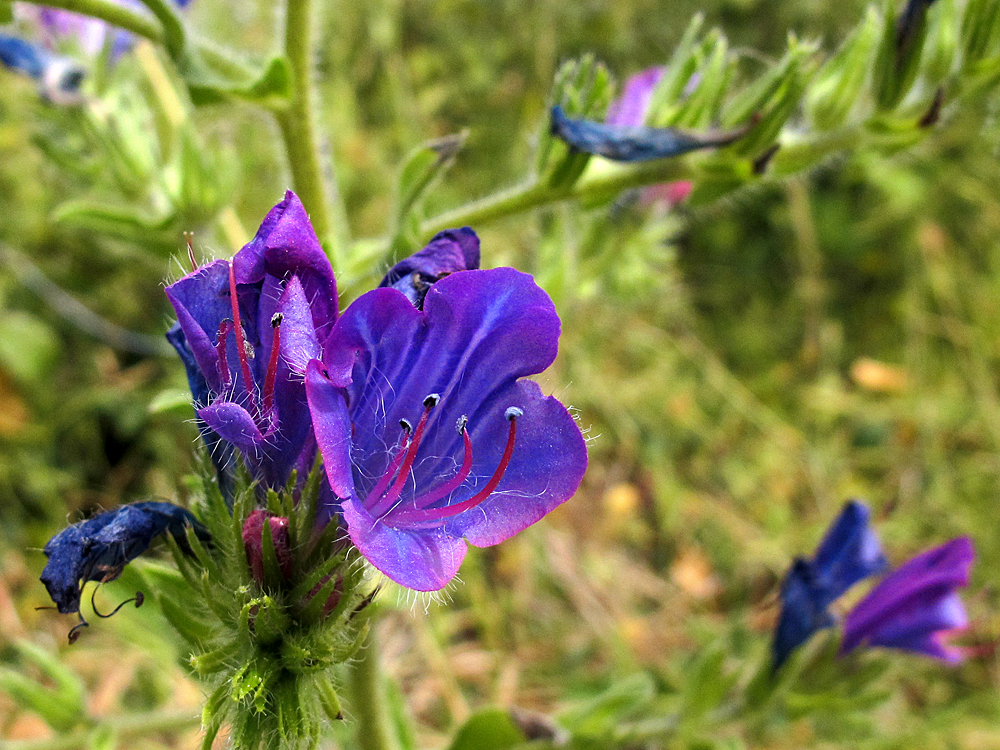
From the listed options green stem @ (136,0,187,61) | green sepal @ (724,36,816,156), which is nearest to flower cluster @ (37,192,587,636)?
green stem @ (136,0,187,61)

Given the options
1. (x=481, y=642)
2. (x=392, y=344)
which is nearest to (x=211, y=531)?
(x=392, y=344)

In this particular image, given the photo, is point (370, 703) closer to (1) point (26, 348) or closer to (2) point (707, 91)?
(2) point (707, 91)

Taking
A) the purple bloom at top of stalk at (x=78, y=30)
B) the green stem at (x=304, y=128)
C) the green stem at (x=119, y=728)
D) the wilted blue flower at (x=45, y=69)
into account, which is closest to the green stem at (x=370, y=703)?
the green stem at (x=119, y=728)

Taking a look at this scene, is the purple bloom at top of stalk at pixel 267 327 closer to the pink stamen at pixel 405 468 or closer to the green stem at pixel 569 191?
the pink stamen at pixel 405 468

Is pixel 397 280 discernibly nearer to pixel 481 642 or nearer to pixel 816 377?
pixel 481 642

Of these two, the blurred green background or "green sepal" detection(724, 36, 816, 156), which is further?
the blurred green background

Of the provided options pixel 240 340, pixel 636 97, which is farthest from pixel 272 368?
pixel 636 97

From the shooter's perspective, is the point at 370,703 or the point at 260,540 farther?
the point at 370,703

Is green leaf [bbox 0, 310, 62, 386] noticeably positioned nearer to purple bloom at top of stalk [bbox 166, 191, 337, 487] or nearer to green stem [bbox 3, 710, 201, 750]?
green stem [bbox 3, 710, 201, 750]
